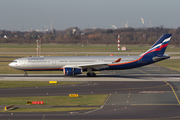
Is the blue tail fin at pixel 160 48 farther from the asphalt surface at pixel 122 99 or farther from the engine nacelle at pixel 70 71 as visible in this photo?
the engine nacelle at pixel 70 71

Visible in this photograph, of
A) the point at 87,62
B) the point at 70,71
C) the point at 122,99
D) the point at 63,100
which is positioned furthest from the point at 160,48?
the point at 63,100

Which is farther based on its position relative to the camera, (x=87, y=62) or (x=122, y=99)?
(x=87, y=62)

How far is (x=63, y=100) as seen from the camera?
25734 mm

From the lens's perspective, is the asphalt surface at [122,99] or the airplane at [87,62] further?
the airplane at [87,62]

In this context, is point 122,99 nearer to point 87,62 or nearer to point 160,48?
point 87,62

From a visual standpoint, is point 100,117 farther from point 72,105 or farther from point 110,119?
point 72,105

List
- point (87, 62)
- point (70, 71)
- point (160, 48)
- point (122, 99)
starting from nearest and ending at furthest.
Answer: point (122, 99), point (70, 71), point (87, 62), point (160, 48)

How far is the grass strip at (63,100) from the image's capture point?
2433cm

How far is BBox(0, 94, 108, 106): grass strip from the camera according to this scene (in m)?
24.3

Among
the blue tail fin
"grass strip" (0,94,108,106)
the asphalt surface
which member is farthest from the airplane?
"grass strip" (0,94,108,106)

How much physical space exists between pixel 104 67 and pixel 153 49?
382 inches

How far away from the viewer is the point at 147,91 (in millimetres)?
30797

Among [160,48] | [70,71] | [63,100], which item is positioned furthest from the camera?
[160,48]

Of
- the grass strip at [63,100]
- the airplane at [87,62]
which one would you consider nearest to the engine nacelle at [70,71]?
the airplane at [87,62]
